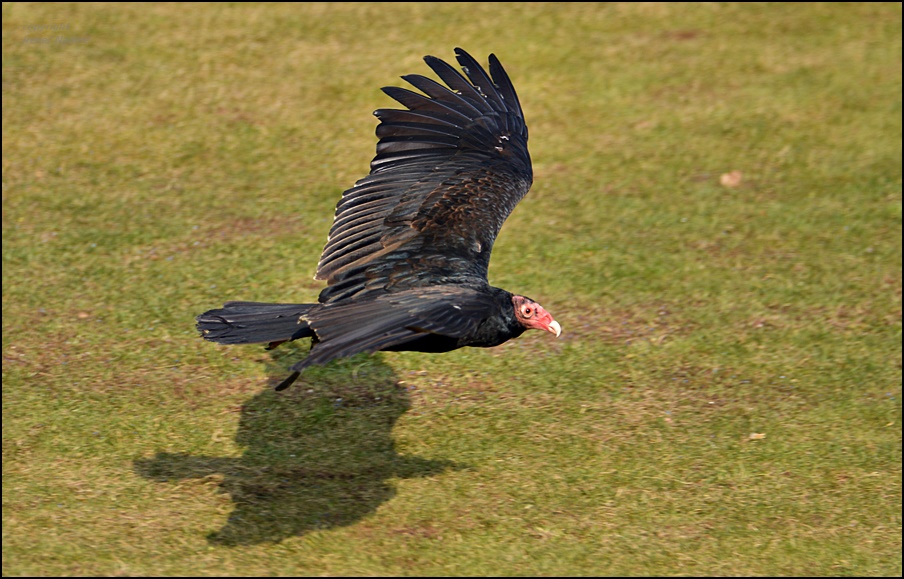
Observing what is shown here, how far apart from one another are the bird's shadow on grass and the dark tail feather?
1186 millimetres

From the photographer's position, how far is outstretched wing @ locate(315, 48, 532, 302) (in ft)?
24.1

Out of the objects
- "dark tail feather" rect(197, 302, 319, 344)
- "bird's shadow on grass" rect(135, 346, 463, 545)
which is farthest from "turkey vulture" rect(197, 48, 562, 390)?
"bird's shadow on grass" rect(135, 346, 463, 545)

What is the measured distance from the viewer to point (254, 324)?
6586 millimetres

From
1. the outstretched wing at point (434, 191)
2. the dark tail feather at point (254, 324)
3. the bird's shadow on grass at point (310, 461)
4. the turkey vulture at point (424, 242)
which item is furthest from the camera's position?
the outstretched wing at point (434, 191)

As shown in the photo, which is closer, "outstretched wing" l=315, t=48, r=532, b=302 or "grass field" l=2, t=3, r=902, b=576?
"grass field" l=2, t=3, r=902, b=576

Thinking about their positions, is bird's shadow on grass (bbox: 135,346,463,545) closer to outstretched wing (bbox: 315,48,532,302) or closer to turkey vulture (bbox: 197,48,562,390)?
turkey vulture (bbox: 197,48,562,390)

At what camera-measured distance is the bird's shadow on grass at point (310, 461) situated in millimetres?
7043

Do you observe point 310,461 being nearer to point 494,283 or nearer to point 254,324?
point 254,324

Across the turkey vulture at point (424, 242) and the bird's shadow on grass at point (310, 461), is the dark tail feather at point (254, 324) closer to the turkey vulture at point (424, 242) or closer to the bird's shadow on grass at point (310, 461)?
the turkey vulture at point (424, 242)

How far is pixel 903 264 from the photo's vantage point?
10609mm

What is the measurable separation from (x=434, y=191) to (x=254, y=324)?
1803mm

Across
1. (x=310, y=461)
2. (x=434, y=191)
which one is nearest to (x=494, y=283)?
(x=434, y=191)

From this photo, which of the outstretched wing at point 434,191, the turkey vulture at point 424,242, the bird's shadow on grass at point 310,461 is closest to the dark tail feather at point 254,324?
the turkey vulture at point 424,242

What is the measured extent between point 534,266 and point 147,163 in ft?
13.9
